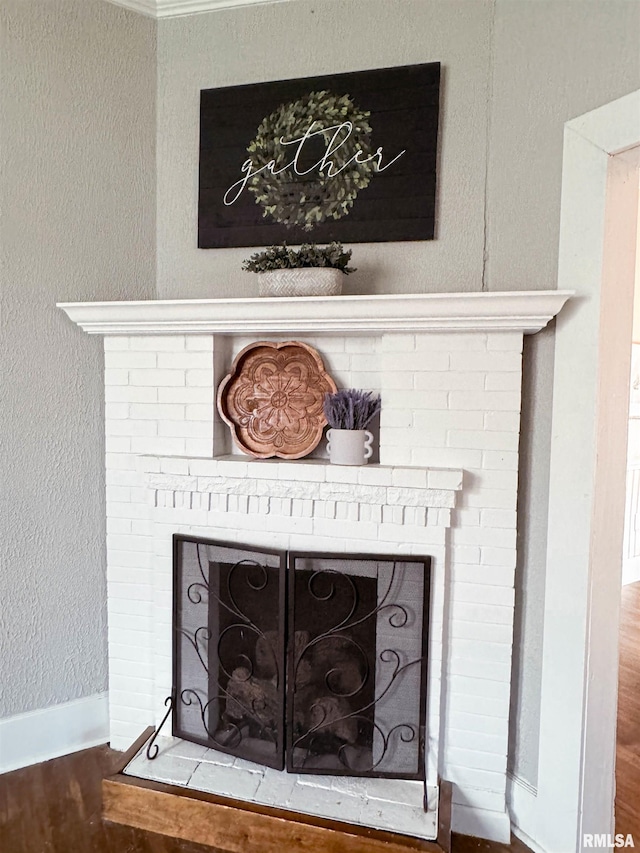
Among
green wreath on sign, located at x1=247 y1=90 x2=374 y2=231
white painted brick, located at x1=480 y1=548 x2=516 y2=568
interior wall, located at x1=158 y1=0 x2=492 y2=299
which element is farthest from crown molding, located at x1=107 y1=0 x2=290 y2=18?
white painted brick, located at x1=480 y1=548 x2=516 y2=568

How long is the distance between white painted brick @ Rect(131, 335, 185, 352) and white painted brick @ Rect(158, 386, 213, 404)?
5.4 inches

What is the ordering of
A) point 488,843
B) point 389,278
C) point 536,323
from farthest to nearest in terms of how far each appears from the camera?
point 389,278
point 488,843
point 536,323

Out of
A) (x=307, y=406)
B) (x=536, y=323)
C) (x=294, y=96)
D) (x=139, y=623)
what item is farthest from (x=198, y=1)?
(x=139, y=623)

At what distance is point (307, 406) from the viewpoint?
1828 mm

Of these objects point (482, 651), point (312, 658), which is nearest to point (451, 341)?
point (482, 651)

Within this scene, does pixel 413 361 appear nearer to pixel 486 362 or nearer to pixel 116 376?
pixel 486 362

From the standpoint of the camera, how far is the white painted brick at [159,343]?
6.05 ft

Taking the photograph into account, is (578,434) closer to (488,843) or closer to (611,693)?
(611,693)

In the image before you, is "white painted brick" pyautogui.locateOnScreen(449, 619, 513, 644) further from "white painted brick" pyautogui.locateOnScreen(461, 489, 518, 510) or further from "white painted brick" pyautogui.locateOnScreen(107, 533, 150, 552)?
"white painted brick" pyautogui.locateOnScreen(107, 533, 150, 552)

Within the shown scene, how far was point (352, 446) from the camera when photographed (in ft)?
5.53

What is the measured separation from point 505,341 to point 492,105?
28.6 inches

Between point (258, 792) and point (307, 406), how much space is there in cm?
119

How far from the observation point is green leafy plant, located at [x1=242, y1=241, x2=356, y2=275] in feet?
5.50

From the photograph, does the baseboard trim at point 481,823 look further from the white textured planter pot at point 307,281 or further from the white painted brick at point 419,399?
the white textured planter pot at point 307,281
